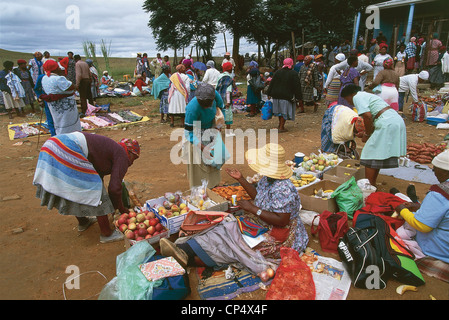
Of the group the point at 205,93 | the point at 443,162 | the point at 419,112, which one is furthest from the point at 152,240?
the point at 419,112

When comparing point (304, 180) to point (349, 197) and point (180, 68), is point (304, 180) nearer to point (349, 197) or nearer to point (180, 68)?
point (349, 197)

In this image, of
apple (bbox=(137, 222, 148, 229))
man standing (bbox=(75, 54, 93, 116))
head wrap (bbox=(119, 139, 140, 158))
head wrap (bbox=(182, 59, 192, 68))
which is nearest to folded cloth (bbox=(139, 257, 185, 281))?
apple (bbox=(137, 222, 148, 229))

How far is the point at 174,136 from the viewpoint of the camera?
330 inches

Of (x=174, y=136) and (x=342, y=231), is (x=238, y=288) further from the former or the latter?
(x=174, y=136)

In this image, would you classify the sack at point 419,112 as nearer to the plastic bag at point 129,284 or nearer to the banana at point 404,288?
the banana at point 404,288

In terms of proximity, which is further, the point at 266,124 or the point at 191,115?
the point at 266,124

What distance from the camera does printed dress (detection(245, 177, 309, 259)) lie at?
9.87ft

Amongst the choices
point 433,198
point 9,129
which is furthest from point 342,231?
point 9,129

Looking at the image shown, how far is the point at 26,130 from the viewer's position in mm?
8883

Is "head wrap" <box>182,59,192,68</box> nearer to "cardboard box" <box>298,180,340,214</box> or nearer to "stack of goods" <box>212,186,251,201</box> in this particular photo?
"stack of goods" <box>212,186,251,201</box>

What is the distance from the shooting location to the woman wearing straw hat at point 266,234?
119 inches

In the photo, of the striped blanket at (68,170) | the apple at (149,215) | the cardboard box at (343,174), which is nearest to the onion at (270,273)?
the apple at (149,215)

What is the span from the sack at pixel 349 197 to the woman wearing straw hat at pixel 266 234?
102cm
